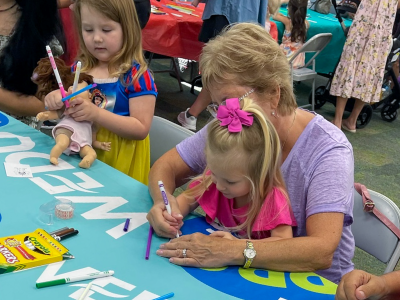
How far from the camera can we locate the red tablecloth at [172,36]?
3828 mm

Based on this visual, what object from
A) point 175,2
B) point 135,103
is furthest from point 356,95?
point 135,103

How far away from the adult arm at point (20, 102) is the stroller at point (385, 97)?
3692 mm

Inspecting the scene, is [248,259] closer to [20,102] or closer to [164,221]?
[164,221]

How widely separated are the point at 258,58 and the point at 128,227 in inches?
21.5

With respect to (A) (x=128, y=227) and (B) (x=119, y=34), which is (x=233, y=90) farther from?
(B) (x=119, y=34)

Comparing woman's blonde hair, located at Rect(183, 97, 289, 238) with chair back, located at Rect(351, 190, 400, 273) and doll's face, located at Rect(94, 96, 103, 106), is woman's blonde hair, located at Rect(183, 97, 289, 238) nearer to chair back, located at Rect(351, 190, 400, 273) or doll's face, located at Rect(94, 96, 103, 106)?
chair back, located at Rect(351, 190, 400, 273)

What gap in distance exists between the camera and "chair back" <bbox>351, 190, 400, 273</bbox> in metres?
1.43

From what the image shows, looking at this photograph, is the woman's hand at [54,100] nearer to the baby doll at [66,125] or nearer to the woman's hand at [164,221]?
the baby doll at [66,125]

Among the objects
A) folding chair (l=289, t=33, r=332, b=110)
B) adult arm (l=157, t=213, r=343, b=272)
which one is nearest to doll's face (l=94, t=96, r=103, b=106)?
adult arm (l=157, t=213, r=343, b=272)

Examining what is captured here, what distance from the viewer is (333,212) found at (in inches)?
47.1

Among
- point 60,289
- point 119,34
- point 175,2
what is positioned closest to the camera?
point 60,289

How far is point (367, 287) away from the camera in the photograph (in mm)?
1009

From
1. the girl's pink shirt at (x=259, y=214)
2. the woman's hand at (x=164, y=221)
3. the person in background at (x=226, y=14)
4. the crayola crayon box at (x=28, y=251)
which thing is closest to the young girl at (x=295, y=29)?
the person in background at (x=226, y=14)

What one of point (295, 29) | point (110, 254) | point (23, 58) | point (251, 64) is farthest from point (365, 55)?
point (110, 254)
